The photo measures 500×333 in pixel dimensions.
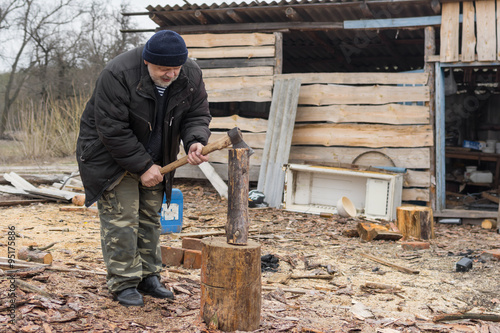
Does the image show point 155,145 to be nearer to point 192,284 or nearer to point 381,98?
point 192,284

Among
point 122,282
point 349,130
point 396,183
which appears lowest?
point 122,282

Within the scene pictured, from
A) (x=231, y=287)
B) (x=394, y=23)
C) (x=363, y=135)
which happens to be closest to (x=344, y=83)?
(x=363, y=135)

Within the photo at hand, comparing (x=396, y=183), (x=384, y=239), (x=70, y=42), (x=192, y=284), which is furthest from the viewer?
(x=70, y=42)

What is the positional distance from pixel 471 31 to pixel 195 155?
22.8ft

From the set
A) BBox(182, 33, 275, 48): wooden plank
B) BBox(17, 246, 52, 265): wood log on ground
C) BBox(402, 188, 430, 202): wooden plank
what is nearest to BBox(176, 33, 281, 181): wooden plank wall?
BBox(182, 33, 275, 48): wooden plank

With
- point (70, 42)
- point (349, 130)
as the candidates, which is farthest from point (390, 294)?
point (70, 42)

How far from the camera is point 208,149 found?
337 cm

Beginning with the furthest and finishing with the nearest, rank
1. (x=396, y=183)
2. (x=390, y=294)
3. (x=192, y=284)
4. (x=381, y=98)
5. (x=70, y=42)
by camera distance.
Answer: (x=70, y=42), (x=381, y=98), (x=396, y=183), (x=390, y=294), (x=192, y=284)

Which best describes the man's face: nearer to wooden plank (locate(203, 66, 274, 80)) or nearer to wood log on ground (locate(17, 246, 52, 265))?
wood log on ground (locate(17, 246, 52, 265))

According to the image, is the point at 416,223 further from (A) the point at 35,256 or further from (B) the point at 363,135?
(A) the point at 35,256

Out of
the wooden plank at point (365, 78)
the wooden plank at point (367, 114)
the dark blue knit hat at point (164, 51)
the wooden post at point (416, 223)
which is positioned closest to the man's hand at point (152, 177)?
the dark blue knit hat at point (164, 51)

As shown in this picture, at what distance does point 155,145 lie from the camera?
3660mm

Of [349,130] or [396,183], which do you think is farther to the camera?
[349,130]

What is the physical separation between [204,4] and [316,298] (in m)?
7.02
